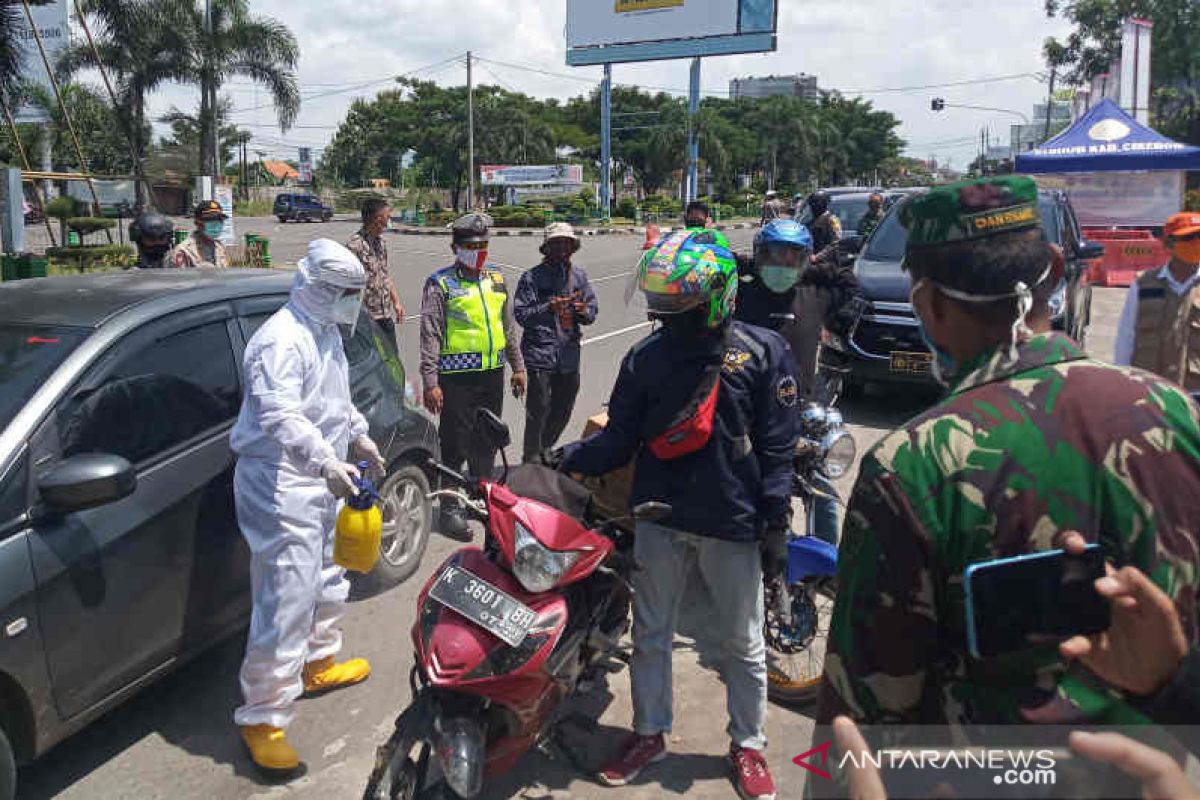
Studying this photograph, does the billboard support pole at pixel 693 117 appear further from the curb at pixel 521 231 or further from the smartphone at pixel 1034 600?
the smartphone at pixel 1034 600

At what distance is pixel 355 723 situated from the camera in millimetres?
3777

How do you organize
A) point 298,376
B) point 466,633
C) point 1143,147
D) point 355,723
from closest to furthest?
point 466,633 → point 298,376 → point 355,723 → point 1143,147

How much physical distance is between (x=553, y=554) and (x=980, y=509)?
1.76 m

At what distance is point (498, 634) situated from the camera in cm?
287

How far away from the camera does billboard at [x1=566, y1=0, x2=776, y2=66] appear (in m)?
51.9

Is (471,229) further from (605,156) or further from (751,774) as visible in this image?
(605,156)

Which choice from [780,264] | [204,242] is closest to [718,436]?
[780,264]

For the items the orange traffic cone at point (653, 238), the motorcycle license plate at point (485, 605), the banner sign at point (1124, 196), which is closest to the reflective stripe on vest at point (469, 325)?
the orange traffic cone at point (653, 238)

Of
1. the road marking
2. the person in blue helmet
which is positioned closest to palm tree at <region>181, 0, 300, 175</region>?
the road marking

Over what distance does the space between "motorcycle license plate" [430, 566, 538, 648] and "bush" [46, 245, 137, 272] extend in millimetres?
19444

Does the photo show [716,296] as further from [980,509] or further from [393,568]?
[393,568]

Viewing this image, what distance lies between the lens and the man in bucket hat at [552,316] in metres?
6.11

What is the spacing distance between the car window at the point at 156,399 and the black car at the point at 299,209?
49.2 meters

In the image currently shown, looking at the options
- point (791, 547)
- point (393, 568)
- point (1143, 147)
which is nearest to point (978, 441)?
point (791, 547)
